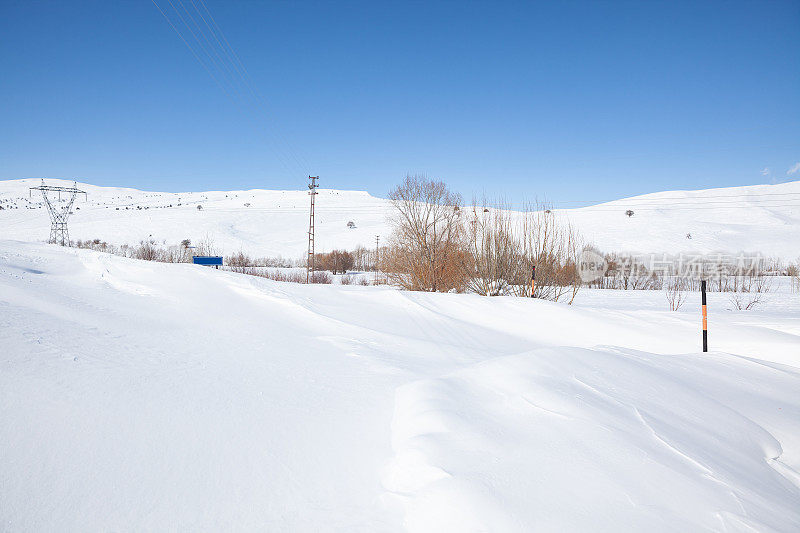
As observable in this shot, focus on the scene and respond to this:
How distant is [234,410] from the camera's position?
266cm

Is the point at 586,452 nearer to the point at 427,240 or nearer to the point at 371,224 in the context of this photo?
the point at 427,240

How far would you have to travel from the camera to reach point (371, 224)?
56.1 m

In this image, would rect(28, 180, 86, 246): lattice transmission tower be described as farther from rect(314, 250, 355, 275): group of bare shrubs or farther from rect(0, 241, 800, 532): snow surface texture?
rect(0, 241, 800, 532): snow surface texture

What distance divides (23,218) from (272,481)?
234ft

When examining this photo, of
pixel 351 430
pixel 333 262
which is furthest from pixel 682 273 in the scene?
pixel 351 430

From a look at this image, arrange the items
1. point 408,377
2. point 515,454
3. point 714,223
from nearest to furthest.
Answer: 1. point 515,454
2. point 408,377
3. point 714,223

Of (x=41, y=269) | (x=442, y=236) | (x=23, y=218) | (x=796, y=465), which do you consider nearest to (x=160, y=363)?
(x=41, y=269)

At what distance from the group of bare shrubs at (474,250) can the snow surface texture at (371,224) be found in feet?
87.5

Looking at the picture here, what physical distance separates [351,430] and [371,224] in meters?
54.1

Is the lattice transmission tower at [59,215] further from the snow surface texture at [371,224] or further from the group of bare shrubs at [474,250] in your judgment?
the group of bare shrubs at [474,250]

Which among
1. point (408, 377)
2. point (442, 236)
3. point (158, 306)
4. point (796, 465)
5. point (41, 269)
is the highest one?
point (442, 236)

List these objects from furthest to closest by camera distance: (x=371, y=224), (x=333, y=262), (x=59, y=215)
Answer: (x=371, y=224), (x=333, y=262), (x=59, y=215)

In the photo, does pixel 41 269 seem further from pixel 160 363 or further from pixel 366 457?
pixel 366 457

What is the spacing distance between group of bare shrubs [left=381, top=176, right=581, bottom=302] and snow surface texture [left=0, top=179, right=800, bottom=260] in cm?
2667
